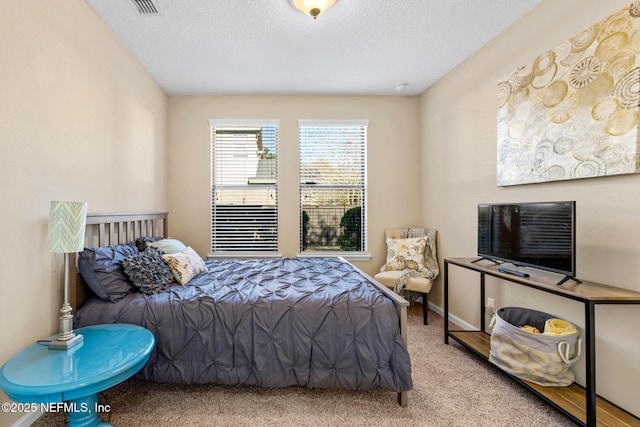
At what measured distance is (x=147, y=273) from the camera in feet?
6.75

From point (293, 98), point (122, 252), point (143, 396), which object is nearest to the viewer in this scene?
point (143, 396)

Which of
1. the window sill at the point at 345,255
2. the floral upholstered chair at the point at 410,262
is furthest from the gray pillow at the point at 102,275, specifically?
the floral upholstered chair at the point at 410,262

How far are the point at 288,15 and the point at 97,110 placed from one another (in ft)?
5.67

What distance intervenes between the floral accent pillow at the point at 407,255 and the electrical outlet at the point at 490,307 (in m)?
0.80

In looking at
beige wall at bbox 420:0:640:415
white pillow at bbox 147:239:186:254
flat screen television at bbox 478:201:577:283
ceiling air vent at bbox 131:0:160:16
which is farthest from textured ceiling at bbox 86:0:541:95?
white pillow at bbox 147:239:186:254

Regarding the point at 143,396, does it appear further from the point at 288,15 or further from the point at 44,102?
the point at 288,15

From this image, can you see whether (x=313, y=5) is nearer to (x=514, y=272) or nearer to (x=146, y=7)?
(x=146, y=7)

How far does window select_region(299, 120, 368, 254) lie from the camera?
3891mm

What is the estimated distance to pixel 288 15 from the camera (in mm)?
2244

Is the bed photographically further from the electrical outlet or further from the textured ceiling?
the textured ceiling

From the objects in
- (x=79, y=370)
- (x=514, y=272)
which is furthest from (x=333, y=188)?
(x=79, y=370)

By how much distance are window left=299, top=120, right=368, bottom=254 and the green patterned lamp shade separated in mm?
2582

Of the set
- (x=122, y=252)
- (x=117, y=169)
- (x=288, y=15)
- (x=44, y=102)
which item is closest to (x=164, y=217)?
(x=117, y=169)

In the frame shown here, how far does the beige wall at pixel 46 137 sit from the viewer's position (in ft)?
4.96
